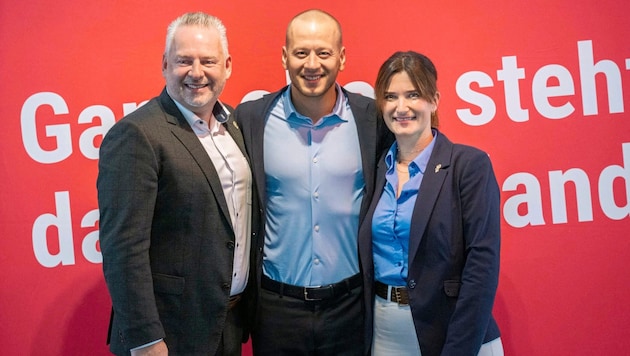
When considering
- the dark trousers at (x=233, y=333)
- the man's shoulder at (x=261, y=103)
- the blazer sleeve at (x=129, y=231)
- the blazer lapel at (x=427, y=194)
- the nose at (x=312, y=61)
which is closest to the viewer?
the blazer sleeve at (x=129, y=231)

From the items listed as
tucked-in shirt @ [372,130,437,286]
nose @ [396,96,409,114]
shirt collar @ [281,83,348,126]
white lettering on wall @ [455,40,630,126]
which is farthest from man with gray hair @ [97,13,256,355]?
white lettering on wall @ [455,40,630,126]

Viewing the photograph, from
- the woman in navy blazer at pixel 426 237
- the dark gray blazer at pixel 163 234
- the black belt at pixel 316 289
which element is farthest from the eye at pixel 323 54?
the black belt at pixel 316 289

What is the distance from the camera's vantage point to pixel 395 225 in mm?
2312

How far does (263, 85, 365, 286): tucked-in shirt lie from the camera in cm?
255

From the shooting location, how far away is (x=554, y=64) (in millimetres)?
3139

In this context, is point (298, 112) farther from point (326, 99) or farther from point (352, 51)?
point (352, 51)

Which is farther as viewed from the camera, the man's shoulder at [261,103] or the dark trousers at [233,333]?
the man's shoulder at [261,103]

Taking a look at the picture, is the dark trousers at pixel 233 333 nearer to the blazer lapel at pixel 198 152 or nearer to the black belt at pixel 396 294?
the blazer lapel at pixel 198 152

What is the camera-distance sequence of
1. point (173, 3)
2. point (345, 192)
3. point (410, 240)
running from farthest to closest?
point (173, 3) → point (345, 192) → point (410, 240)

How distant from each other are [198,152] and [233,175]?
0.19 metres

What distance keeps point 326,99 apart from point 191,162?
0.69 metres

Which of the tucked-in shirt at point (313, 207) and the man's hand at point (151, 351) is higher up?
the tucked-in shirt at point (313, 207)

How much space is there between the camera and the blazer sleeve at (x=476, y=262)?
2164 millimetres

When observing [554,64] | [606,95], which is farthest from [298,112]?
[606,95]
